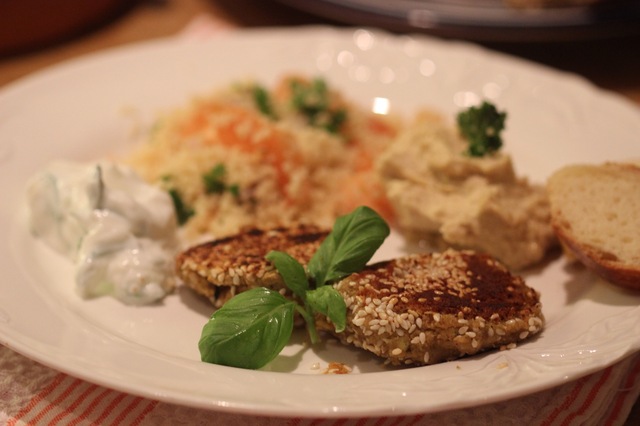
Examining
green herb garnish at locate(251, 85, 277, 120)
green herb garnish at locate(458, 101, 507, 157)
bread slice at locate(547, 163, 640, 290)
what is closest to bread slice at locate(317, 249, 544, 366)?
bread slice at locate(547, 163, 640, 290)

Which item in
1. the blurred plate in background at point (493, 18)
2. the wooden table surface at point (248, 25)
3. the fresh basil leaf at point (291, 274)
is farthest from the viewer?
the wooden table surface at point (248, 25)

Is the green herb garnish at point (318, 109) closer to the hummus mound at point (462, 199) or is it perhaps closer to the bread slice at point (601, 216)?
the hummus mound at point (462, 199)

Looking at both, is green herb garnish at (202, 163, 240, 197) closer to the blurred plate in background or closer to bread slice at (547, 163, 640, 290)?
bread slice at (547, 163, 640, 290)

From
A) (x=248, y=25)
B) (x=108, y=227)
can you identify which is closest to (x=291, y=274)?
(x=108, y=227)

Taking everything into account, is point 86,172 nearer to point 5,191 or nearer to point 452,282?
point 5,191

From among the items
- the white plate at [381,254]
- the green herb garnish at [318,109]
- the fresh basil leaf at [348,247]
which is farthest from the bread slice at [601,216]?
the green herb garnish at [318,109]

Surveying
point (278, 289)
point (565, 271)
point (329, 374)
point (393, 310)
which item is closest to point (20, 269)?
point (278, 289)
